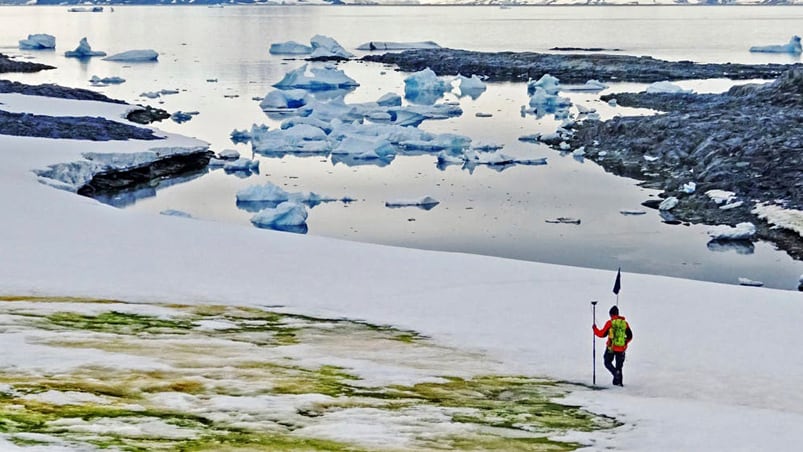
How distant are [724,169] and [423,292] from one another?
60.2 feet

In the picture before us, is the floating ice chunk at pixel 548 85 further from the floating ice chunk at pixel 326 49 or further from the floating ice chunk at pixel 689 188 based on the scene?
the floating ice chunk at pixel 326 49

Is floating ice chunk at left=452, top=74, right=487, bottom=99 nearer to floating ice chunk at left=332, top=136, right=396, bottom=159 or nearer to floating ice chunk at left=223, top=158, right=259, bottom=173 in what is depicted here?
floating ice chunk at left=332, top=136, right=396, bottom=159

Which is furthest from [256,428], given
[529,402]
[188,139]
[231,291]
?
[188,139]

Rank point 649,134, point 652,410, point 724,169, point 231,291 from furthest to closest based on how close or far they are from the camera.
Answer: point 649,134 → point 724,169 → point 231,291 → point 652,410

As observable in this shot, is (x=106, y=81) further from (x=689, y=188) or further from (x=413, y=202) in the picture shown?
(x=689, y=188)

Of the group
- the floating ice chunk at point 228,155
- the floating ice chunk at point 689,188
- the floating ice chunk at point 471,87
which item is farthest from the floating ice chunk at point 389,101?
the floating ice chunk at point 689,188

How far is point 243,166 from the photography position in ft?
129

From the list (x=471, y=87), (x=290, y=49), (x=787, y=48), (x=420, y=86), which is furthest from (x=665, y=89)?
(x=290, y=49)

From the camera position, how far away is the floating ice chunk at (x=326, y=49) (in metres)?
95.2

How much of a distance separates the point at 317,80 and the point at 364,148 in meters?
27.7

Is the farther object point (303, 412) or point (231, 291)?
point (231, 291)

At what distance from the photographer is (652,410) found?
11273mm

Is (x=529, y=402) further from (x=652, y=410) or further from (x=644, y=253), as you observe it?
(x=644, y=253)

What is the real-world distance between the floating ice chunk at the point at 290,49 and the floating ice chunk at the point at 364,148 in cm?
6122
